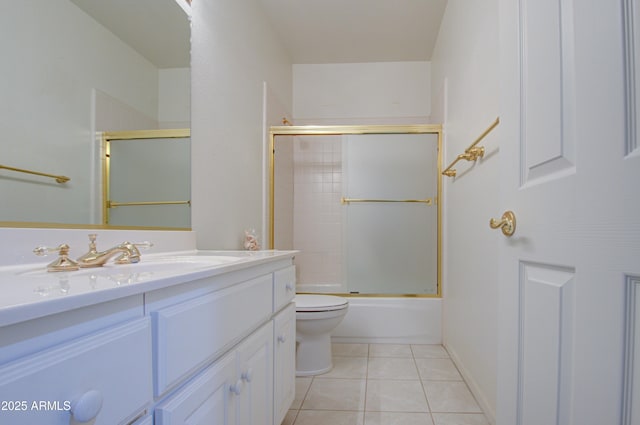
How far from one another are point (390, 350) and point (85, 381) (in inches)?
96.7

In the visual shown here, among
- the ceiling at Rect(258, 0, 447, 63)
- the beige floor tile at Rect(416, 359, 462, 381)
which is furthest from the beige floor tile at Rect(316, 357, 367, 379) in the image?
the ceiling at Rect(258, 0, 447, 63)

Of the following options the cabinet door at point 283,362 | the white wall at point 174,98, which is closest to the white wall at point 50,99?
the white wall at point 174,98

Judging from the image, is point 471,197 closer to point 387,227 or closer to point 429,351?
point 387,227

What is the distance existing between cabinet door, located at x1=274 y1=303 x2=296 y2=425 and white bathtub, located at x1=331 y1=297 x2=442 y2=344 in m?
1.34

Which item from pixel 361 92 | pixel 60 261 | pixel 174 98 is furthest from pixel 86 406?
pixel 361 92

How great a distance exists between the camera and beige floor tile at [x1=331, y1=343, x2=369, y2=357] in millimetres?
2562

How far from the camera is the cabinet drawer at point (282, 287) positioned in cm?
134

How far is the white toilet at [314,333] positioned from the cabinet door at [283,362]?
0.56 metres

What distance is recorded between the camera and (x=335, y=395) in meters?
1.90

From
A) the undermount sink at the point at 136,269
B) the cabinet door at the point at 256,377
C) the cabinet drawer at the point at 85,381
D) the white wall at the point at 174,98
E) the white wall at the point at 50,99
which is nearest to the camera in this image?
the cabinet drawer at the point at 85,381

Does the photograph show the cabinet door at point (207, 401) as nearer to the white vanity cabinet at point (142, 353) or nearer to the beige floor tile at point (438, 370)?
the white vanity cabinet at point (142, 353)

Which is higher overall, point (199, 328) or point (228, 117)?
point (228, 117)

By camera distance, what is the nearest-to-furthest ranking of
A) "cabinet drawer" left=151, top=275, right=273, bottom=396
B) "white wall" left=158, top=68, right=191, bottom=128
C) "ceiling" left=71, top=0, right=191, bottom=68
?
"cabinet drawer" left=151, top=275, right=273, bottom=396 → "ceiling" left=71, top=0, right=191, bottom=68 → "white wall" left=158, top=68, right=191, bottom=128

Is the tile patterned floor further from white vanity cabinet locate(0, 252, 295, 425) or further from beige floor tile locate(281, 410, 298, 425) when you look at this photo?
white vanity cabinet locate(0, 252, 295, 425)
